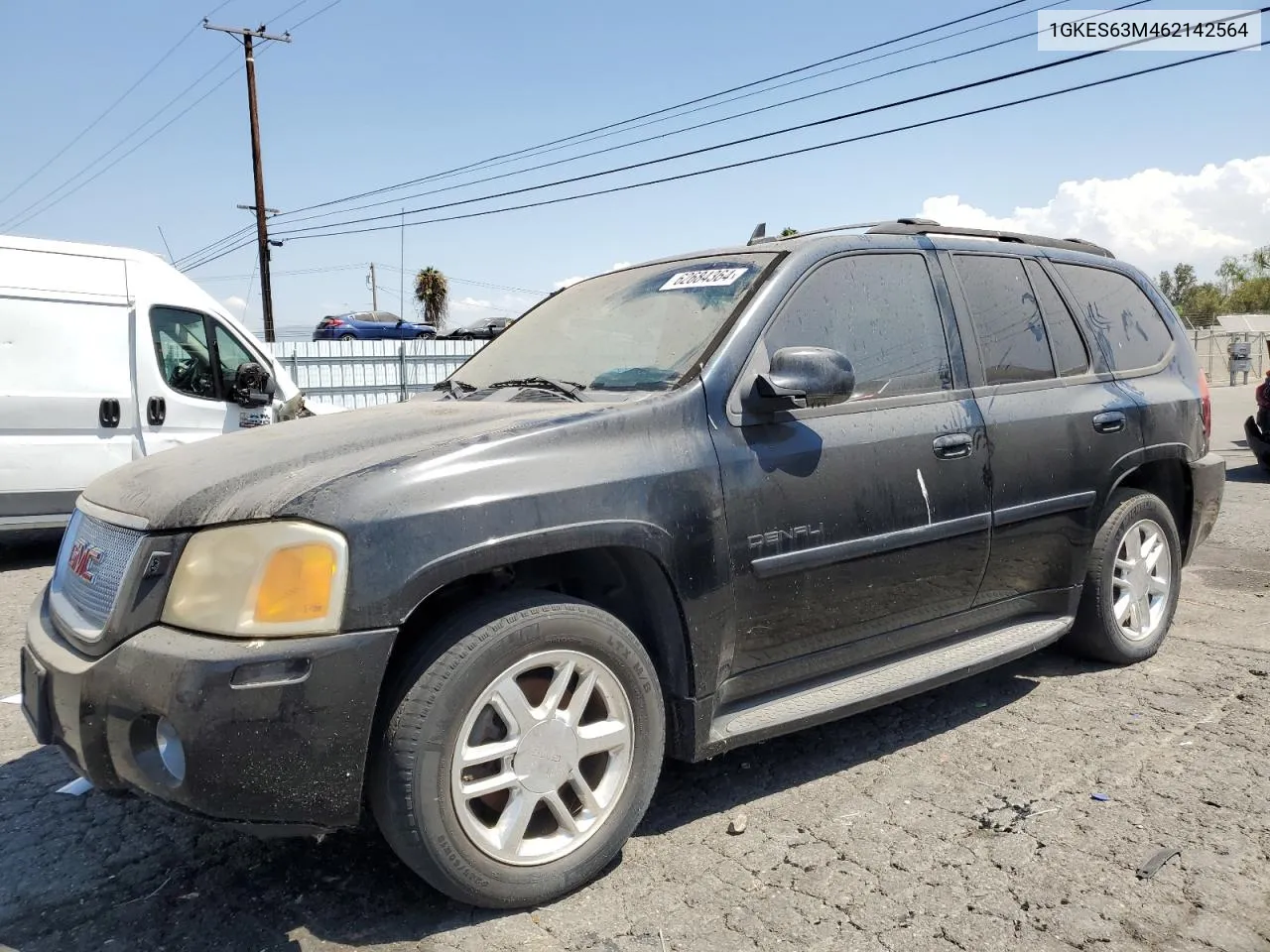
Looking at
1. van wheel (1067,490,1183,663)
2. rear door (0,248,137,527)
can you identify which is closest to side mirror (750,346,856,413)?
van wheel (1067,490,1183,663)

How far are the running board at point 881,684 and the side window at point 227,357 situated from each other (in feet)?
20.7

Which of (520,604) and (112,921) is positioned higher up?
(520,604)

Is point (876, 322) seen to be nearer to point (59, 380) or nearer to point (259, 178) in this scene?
point (59, 380)

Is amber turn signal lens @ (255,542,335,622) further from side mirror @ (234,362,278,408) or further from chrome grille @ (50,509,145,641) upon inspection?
side mirror @ (234,362,278,408)

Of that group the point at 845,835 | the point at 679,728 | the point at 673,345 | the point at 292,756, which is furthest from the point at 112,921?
the point at 673,345

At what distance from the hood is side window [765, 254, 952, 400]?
85cm

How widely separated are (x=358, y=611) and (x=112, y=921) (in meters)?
1.11

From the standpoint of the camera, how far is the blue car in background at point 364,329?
2781 centimetres

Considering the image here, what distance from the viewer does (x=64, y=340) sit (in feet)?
22.9

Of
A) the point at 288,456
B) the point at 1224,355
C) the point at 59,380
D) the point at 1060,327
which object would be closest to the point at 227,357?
the point at 59,380

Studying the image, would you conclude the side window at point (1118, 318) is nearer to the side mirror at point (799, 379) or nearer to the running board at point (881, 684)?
the running board at point (881, 684)

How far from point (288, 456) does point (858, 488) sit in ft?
5.70

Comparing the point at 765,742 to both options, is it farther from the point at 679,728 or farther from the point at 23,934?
the point at 23,934

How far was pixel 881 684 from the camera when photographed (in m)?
3.18
